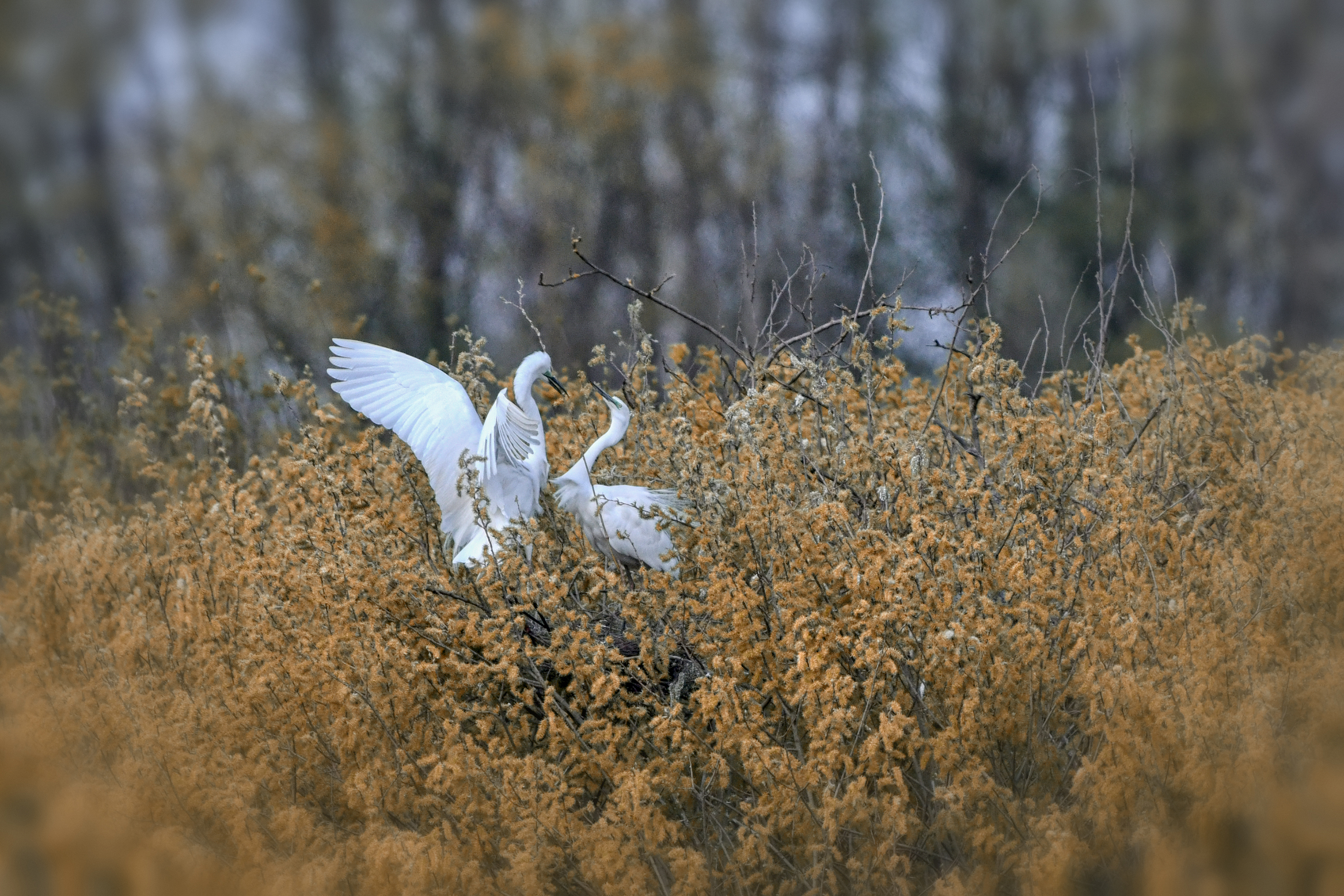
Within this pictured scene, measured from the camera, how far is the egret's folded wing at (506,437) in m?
3.33

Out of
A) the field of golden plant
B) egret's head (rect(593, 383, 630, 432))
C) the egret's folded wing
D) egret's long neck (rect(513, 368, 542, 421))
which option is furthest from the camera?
egret's head (rect(593, 383, 630, 432))

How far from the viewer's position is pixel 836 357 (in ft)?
12.7

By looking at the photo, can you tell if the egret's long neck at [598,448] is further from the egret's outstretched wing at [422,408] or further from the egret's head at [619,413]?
the egret's outstretched wing at [422,408]

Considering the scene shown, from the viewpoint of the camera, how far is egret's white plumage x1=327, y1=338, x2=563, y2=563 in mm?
3404

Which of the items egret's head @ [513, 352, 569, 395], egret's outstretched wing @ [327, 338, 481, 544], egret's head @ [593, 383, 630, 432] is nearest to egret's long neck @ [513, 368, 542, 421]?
egret's head @ [513, 352, 569, 395]

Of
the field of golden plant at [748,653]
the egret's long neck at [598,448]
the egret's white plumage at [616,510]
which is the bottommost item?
the field of golden plant at [748,653]

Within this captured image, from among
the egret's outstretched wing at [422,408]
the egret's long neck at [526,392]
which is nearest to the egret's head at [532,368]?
the egret's long neck at [526,392]

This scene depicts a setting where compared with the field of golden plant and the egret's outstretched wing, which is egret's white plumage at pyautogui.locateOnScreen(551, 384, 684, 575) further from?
the egret's outstretched wing

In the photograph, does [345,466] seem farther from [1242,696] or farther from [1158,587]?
[1242,696]

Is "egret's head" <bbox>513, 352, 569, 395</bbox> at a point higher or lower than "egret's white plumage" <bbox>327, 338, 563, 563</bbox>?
higher

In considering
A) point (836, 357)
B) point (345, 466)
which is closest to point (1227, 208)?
point (836, 357)

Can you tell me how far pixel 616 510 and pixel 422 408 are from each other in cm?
64

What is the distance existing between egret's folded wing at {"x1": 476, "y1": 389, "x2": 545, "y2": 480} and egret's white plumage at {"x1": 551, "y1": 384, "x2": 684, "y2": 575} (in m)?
0.13

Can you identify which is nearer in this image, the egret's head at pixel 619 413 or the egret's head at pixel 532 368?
the egret's head at pixel 532 368
